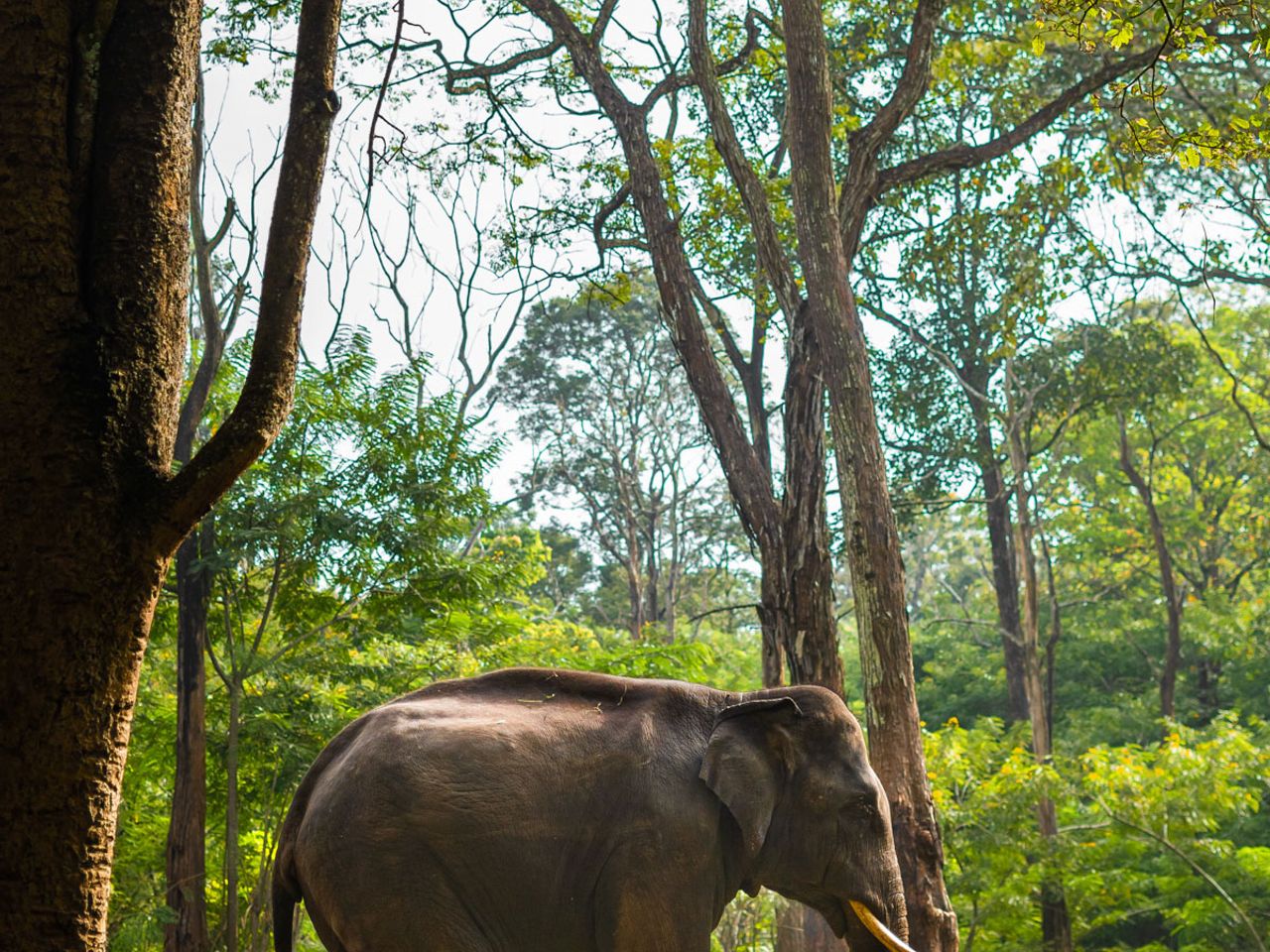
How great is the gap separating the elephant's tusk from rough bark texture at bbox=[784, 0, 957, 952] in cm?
205

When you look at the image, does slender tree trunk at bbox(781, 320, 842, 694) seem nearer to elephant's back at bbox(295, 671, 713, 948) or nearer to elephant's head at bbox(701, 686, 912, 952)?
elephant's head at bbox(701, 686, 912, 952)

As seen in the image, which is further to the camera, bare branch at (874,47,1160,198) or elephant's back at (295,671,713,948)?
bare branch at (874,47,1160,198)

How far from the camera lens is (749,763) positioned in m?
4.81

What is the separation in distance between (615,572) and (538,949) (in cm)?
2614

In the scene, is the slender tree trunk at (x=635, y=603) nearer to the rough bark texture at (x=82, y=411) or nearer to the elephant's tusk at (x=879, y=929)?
the elephant's tusk at (x=879, y=929)

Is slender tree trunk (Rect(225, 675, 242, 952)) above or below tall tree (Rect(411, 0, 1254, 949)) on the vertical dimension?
below

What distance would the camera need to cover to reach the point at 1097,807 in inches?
482

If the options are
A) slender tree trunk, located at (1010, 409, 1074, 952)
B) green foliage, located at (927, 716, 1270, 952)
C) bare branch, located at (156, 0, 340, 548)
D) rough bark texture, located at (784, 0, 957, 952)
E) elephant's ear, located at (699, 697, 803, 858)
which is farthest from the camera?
slender tree trunk, located at (1010, 409, 1074, 952)

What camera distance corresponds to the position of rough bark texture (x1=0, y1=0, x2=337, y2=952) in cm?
214

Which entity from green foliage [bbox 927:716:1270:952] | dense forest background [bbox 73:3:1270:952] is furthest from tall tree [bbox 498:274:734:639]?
green foliage [bbox 927:716:1270:952]

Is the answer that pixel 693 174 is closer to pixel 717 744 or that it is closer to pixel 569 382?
pixel 717 744

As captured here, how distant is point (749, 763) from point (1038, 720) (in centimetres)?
1223

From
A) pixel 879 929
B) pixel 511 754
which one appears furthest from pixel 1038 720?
pixel 511 754

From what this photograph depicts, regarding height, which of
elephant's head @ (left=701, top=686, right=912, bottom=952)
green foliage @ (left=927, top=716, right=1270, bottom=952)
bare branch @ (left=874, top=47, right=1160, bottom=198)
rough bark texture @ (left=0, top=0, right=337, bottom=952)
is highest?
bare branch @ (left=874, top=47, right=1160, bottom=198)
